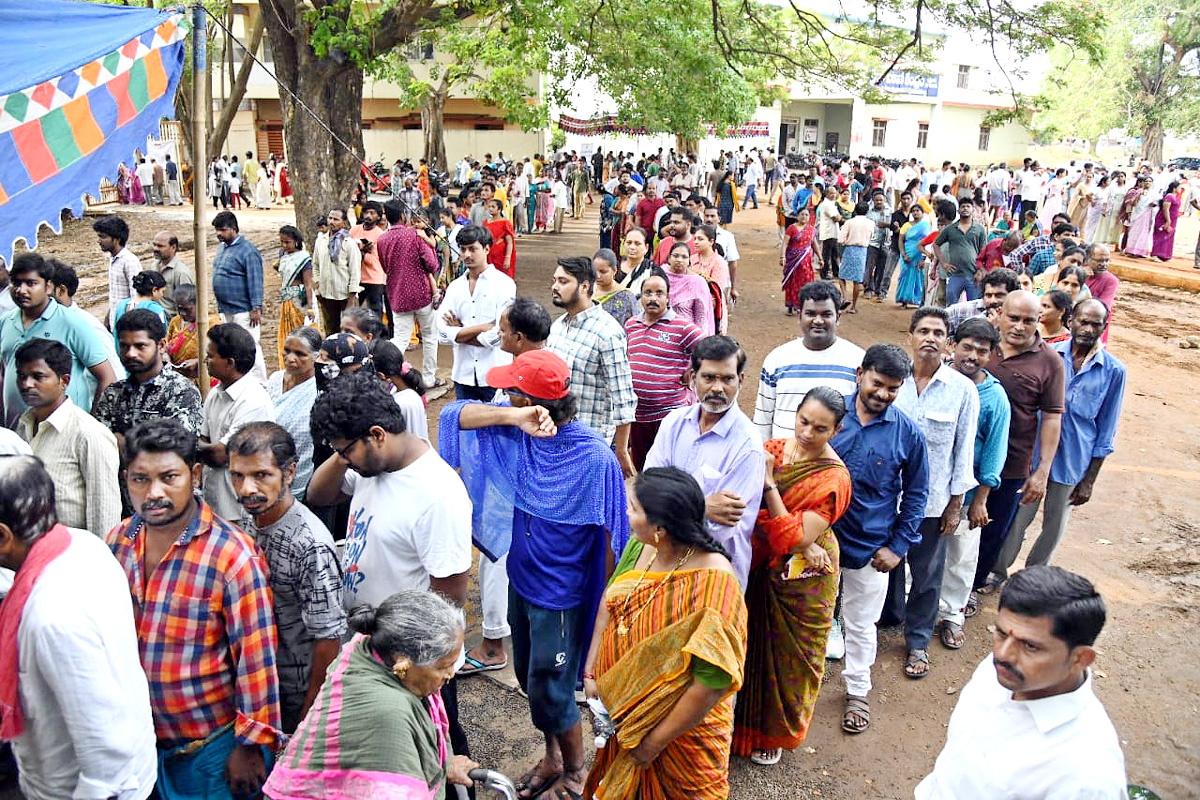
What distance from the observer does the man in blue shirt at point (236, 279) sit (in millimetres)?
7266

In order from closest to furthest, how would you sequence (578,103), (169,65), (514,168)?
(169,65) < (514,168) < (578,103)

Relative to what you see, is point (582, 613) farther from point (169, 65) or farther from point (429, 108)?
point (429, 108)

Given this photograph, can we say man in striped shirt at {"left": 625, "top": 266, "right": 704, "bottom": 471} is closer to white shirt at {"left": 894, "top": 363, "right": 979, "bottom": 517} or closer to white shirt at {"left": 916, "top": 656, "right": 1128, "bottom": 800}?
white shirt at {"left": 894, "top": 363, "right": 979, "bottom": 517}

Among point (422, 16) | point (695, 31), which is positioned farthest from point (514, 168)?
point (422, 16)

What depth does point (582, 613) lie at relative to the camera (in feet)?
10.4

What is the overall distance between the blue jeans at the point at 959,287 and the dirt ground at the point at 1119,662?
1.01m

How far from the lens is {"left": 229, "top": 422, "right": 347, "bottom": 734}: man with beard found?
2564mm

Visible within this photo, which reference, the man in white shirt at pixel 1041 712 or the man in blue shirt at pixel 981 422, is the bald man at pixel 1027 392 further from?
the man in white shirt at pixel 1041 712

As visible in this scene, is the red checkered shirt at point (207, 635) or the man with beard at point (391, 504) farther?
the man with beard at point (391, 504)

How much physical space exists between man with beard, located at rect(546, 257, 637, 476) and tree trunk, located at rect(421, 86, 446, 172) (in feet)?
77.3

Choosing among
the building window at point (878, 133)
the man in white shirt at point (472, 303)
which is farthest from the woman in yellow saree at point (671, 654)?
the building window at point (878, 133)

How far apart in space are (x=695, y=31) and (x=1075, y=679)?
13.8 metres

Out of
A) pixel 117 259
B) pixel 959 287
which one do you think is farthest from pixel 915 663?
pixel 959 287

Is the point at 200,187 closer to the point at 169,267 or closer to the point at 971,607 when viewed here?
the point at 169,267
